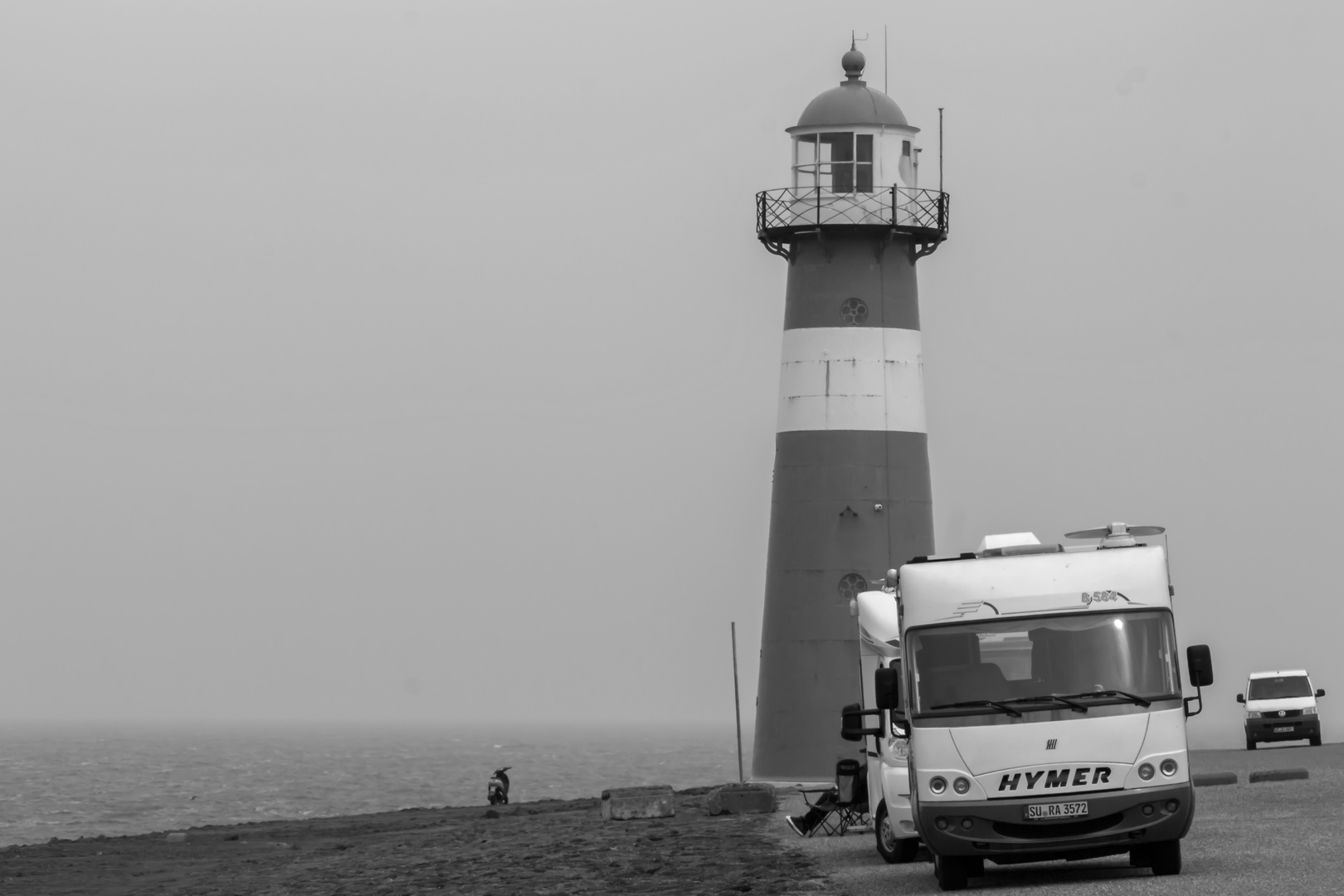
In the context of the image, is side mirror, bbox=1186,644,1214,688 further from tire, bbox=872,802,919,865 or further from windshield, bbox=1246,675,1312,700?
windshield, bbox=1246,675,1312,700

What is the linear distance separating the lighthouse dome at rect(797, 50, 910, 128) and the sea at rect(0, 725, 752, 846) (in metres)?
25.9

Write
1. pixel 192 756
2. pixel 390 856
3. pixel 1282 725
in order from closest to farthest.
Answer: pixel 390 856 → pixel 1282 725 → pixel 192 756

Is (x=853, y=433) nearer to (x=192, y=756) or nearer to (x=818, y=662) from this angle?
(x=818, y=662)

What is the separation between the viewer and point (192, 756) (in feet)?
424

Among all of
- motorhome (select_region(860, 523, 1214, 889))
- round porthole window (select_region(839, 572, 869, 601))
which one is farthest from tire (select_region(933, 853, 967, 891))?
round porthole window (select_region(839, 572, 869, 601))

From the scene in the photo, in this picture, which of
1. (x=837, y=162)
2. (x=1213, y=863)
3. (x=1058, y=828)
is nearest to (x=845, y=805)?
(x=1213, y=863)

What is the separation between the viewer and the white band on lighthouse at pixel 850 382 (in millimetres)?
35656

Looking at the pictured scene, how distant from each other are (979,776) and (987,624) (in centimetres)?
138

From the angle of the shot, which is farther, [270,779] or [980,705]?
[270,779]

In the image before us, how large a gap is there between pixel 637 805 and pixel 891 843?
1336 cm

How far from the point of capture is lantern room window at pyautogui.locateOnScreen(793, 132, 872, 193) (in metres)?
36.8

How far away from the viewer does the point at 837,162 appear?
36.9 metres

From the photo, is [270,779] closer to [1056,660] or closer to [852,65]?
[852,65]

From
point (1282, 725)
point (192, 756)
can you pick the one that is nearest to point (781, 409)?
point (1282, 725)
